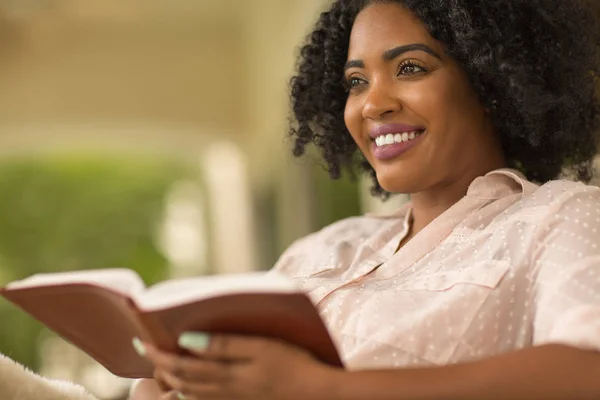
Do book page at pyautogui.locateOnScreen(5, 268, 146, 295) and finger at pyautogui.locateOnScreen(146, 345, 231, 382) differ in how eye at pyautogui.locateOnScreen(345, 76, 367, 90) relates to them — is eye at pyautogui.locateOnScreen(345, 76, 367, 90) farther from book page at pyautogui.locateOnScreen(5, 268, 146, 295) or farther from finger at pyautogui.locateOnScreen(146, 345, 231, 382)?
finger at pyautogui.locateOnScreen(146, 345, 231, 382)

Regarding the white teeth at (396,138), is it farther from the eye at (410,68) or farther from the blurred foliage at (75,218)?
the blurred foliage at (75,218)

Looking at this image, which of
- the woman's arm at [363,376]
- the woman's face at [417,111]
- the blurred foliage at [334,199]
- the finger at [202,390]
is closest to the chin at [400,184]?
the woman's face at [417,111]

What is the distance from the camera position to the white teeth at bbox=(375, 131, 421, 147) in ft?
4.02

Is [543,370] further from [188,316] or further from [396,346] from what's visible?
[188,316]

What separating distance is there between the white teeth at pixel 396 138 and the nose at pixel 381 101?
4 cm

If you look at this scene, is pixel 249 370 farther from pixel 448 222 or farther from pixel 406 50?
pixel 406 50

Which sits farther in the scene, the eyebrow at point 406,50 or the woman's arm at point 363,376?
the eyebrow at point 406,50

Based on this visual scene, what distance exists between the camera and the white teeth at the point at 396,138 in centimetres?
123

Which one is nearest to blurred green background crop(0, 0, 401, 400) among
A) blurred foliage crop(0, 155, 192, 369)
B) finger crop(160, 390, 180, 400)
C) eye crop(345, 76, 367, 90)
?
blurred foliage crop(0, 155, 192, 369)

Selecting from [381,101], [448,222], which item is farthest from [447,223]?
[381,101]

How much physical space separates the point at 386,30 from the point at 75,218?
3834 mm

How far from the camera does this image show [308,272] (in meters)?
1.32

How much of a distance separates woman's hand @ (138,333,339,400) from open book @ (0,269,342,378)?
2cm

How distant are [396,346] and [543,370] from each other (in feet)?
0.71
